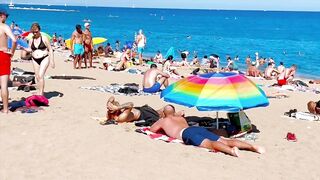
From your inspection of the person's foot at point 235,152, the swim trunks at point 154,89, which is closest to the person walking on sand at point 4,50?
the person's foot at point 235,152

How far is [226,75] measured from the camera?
7.23 m

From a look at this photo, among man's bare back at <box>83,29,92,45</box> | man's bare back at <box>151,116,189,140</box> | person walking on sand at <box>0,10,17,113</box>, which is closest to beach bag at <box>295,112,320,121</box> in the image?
man's bare back at <box>151,116,189,140</box>

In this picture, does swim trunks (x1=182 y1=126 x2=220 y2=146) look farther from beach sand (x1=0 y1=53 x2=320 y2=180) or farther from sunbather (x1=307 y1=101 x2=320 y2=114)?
sunbather (x1=307 y1=101 x2=320 y2=114)

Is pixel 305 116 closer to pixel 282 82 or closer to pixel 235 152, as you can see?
pixel 235 152

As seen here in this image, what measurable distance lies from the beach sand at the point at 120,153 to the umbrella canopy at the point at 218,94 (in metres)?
0.65

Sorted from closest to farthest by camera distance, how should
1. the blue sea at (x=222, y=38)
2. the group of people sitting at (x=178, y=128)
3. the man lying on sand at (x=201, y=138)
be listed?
the man lying on sand at (x=201, y=138)
the group of people sitting at (x=178, y=128)
the blue sea at (x=222, y=38)

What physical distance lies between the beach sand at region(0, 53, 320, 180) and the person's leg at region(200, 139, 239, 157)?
0.09m

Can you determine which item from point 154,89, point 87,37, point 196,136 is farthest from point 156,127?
point 87,37

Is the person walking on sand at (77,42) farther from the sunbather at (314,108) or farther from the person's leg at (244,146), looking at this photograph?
the person's leg at (244,146)

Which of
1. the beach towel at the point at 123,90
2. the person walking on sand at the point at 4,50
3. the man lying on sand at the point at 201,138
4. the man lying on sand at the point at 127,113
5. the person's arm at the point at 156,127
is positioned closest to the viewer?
the man lying on sand at the point at 201,138

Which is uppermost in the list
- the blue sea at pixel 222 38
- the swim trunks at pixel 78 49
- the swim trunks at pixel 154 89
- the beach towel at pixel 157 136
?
the blue sea at pixel 222 38

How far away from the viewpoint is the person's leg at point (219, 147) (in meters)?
6.48

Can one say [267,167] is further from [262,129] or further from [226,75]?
[262,129]

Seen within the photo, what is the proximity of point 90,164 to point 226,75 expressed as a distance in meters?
2.53
